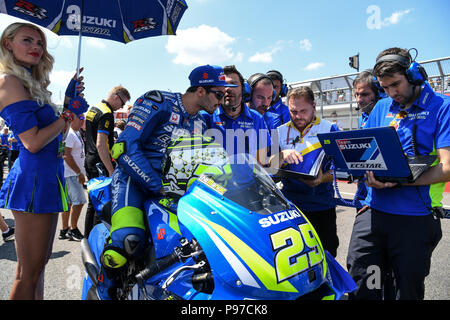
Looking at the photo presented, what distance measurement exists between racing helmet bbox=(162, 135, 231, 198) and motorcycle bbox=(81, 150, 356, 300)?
0.08 ft

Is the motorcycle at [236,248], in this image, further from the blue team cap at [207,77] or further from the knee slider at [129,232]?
the blue team cap at [207,77]

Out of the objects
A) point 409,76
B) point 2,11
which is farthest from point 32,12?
point 409,76

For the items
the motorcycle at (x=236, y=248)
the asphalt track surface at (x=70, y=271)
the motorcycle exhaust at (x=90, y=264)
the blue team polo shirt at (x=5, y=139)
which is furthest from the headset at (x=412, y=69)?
the blue team polo shirt at (x=5, y=139)

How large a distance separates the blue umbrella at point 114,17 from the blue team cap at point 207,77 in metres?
1.18

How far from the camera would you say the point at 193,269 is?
1.40 m

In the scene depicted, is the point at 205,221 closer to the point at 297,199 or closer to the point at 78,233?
the point at 297,199

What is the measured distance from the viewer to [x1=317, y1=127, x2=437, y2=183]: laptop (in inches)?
68.1

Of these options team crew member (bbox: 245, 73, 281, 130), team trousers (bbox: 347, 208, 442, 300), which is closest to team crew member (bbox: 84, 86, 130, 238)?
team crew member (bbox: 245, 73, 281, 130)

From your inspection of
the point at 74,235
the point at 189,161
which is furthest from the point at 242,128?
the point at 74,235


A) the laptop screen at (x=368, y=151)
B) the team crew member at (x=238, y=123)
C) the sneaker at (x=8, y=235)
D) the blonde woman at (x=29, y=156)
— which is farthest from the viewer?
the sneaker at (x=8, y=235)

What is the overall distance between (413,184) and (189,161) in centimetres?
142

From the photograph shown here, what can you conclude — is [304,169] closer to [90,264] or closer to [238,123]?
[238,123]

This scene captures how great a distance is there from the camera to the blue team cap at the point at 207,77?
2.56 meters

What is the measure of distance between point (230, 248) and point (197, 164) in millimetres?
601
